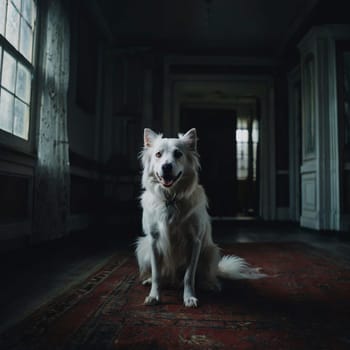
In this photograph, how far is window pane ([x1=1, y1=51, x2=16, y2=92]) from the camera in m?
2.50

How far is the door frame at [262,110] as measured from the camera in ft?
20.0

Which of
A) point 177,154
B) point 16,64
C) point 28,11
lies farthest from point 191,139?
point 28,11

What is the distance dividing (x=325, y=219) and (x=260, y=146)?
86.5 inches

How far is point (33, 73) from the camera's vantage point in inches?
118

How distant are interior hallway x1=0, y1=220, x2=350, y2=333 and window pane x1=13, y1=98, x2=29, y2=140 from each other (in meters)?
1.08

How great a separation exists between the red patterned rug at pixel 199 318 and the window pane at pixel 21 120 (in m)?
1.58

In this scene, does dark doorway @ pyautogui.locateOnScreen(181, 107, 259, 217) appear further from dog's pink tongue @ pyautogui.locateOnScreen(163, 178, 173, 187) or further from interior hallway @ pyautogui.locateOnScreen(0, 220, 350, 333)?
dog's pink tongue @ pyautogui.locateOnScreen(163, 178, 173, 187)

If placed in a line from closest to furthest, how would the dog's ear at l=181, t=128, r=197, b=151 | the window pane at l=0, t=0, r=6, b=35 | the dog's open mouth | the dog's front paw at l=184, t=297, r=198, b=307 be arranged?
the dog's front paw at l=184, t=297, r=198, b=307
the dog's open mouth
the dog's ear at l=181, t=128, r=197, b=151
the window pane at l=0, t=0, r=6, b=35

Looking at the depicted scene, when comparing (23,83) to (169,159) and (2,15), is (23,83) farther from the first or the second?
(169,159)

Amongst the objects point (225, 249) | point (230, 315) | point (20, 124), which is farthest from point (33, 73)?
point (230, 315)

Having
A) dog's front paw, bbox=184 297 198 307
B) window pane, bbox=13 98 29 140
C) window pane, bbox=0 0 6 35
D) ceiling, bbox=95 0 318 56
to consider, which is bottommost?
dog's front paw, bbox=184 297 198 307

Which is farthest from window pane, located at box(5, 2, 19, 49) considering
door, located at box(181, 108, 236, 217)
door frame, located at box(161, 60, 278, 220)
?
door, located at box(181, 108, 236, 217)

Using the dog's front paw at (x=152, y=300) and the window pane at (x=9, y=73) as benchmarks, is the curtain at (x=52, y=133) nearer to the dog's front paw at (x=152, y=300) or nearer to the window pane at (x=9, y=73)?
the window pane at (x=9, y=73)

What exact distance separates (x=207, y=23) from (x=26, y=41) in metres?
3.34
